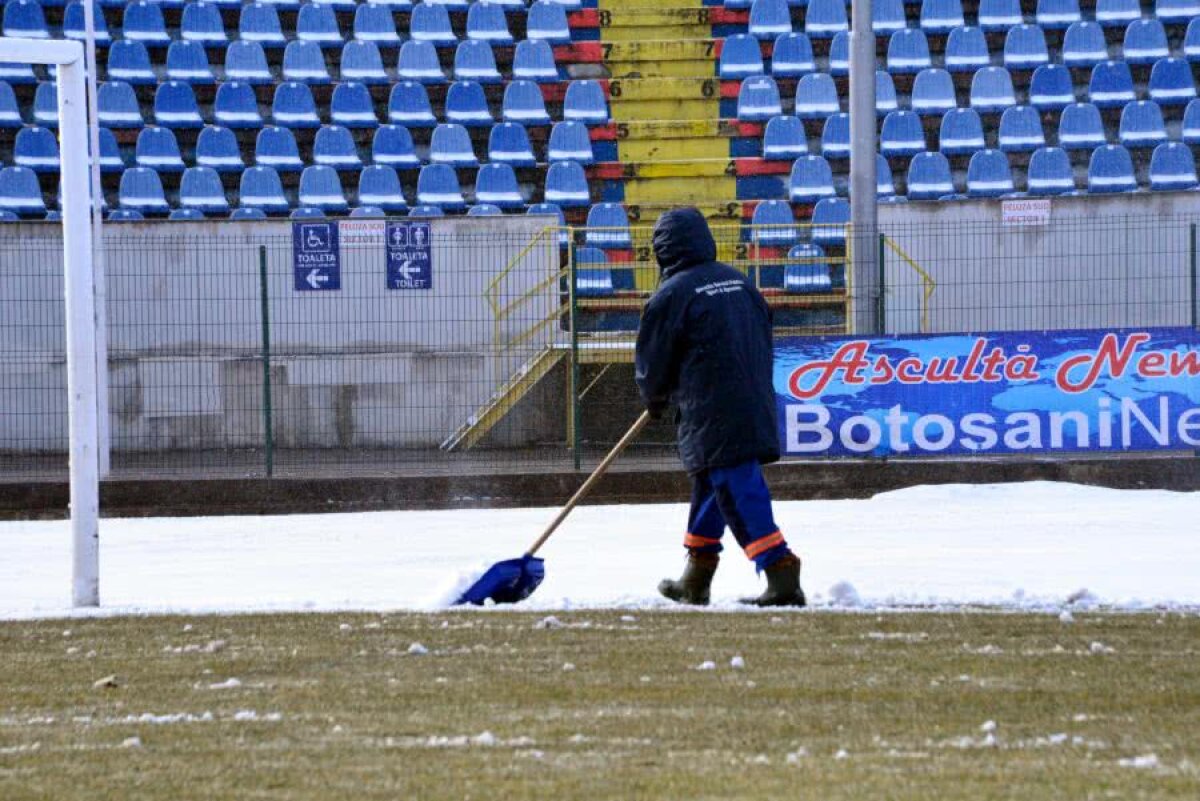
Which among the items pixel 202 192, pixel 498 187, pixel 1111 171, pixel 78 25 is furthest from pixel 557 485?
pixel 78 25

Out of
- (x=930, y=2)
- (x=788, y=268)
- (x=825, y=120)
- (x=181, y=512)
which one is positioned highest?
(x=930, y=2)

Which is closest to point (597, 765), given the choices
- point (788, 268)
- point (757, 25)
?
point (788, 268)

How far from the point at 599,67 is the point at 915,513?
39.0ft

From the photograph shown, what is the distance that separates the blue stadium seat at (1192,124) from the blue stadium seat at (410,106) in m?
9.27

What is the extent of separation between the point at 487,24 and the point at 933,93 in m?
5.94

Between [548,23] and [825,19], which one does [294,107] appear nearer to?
[548,23]

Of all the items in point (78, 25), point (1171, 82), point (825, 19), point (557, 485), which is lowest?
point (557, 485)

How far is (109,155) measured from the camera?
73.1 feet

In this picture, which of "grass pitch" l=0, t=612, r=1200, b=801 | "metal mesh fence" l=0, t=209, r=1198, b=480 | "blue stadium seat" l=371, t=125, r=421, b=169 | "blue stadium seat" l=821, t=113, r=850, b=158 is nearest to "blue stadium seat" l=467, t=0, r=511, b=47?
"blue stadium seat" l=371, t=125, r=421, b=169

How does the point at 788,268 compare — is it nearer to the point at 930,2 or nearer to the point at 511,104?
the point at 511,104

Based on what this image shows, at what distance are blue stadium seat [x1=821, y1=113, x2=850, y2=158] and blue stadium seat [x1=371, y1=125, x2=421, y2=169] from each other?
5.01 m

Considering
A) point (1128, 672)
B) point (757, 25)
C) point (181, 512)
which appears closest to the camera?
point (1128, 672)

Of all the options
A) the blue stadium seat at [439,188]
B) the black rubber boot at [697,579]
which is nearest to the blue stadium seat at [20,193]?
the blue stadium seat at [439,188]

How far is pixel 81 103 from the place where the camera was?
359 inches
